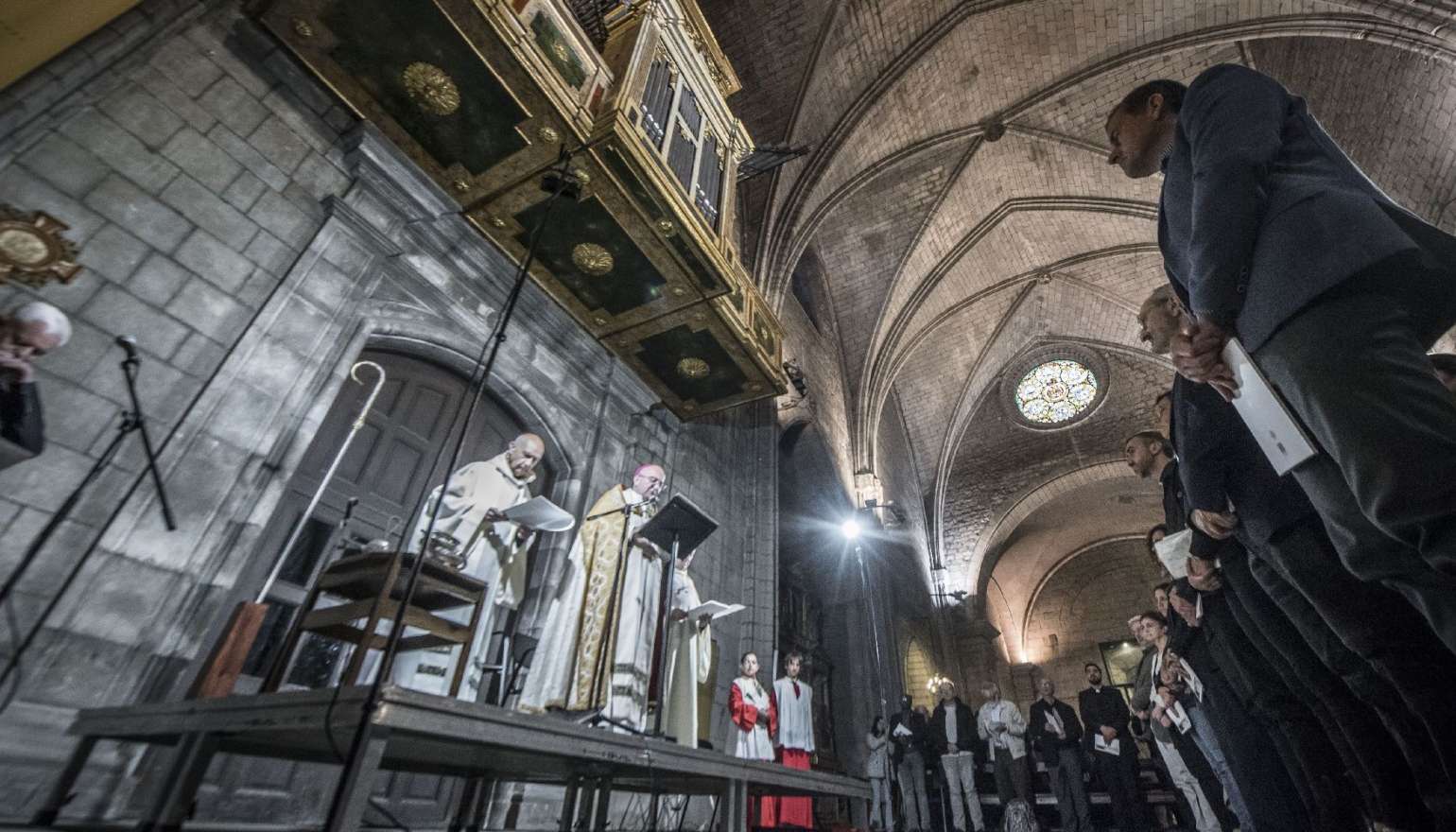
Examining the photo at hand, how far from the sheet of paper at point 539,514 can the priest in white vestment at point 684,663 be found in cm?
110

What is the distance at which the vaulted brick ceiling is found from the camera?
738 cm

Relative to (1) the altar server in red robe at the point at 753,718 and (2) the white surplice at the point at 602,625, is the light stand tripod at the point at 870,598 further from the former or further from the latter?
(2) the white surplice at the point at 602,625

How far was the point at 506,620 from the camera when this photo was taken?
4730 mm

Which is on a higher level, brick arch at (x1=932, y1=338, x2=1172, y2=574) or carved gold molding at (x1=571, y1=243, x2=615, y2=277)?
brick arch at (x1=932, y1=338, x2=1172, y2=574)

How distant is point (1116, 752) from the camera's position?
22.1 feet

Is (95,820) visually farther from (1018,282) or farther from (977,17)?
(1018,282)

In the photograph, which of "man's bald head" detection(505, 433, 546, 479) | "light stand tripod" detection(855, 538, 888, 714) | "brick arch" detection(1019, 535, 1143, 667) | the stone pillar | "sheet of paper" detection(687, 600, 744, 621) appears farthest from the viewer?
"brick arch" detection(1019, 535, 1143, 667)

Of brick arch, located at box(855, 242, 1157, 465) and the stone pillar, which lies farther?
the stone pillar

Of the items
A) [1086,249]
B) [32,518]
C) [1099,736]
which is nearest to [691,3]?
[32,518]

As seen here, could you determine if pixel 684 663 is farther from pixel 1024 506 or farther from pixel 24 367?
pixel 1024 506

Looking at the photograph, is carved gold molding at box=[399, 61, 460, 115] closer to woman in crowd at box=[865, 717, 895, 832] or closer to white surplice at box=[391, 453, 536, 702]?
white surplice at box=[391, 453, 536, 702]

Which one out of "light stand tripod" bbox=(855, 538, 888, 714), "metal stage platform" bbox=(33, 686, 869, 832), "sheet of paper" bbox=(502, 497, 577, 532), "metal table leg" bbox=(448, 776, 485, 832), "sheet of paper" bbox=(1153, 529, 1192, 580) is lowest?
"metal table leg" bbox=(448, 776, 485, 832)

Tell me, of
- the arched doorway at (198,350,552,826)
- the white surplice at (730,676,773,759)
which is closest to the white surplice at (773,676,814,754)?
the white surplice at (730,676,773,759)

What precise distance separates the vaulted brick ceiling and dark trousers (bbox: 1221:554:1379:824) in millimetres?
7269
